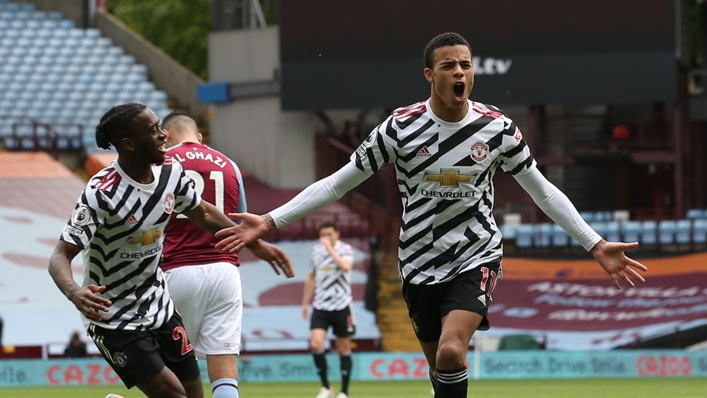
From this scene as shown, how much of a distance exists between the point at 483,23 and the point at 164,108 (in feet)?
37.7

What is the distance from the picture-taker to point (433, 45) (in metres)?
7.45

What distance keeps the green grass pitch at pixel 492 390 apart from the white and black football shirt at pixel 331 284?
5.27 ft

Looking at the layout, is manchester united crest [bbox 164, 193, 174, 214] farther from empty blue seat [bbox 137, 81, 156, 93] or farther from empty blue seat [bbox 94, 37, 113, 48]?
empty blue seat [bbox 94, 37, 113, 48]

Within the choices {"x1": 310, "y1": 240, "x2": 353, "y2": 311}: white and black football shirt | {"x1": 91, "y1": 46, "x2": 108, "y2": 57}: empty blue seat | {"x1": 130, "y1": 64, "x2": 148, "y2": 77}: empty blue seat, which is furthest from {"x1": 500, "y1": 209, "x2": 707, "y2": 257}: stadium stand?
{"x1": 91, "y1": 46, "x2": 108, "y2": 57}: empty blue seat

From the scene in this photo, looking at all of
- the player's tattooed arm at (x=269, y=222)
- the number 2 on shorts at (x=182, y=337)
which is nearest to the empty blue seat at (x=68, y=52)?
the number 2 on shorts at (x=182, y=337)

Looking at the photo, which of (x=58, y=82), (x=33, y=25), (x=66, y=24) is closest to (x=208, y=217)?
(x=58, y=82)

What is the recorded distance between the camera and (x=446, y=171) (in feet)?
24.3

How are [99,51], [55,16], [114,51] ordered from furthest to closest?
[55,16] < [114,51] < [99,51]

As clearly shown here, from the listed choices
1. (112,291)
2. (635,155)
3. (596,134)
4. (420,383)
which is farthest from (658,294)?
(112,291)

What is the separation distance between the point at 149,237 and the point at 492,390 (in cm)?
1132

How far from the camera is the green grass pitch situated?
16.6 metres

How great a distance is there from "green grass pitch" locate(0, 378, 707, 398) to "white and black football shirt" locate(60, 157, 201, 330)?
9.16 meters

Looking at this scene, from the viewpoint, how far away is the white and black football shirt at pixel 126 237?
7.08 m

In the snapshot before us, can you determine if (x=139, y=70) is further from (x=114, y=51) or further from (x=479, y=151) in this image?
(x=479, y=151)
